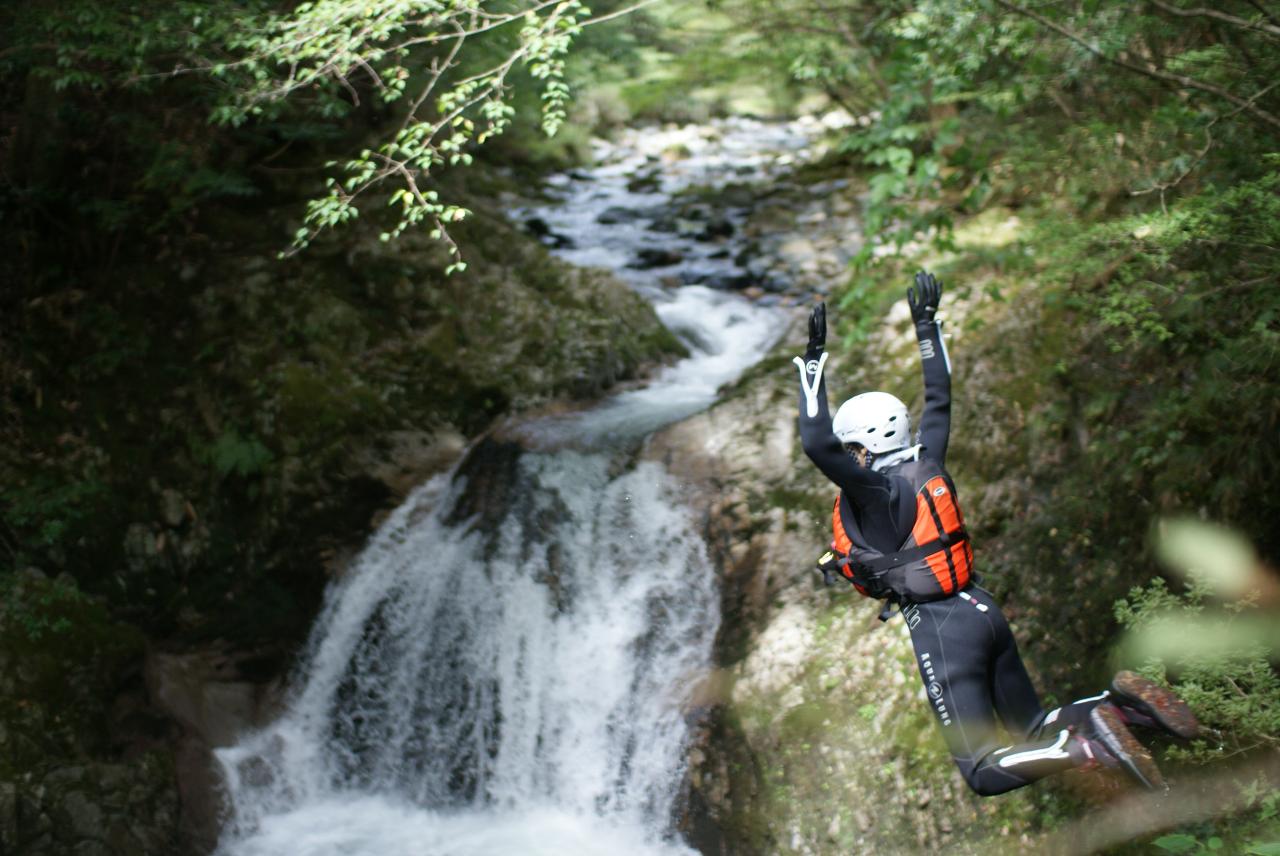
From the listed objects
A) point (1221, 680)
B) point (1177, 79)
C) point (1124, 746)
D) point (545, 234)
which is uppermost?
point (1177, 79)

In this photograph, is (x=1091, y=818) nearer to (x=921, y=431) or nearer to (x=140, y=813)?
(x=921, y=431)

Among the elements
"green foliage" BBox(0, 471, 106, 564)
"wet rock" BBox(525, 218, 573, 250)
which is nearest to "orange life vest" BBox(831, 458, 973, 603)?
"green foliage" BBox(0, 471, 106, 564)

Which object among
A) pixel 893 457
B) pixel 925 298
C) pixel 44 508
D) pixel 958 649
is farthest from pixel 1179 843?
pixel 44 508

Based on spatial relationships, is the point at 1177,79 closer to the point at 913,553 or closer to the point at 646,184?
the point at 913,553

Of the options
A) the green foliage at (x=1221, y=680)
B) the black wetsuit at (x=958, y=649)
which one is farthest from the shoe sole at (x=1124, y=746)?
the green foliage at (x=1221, y=680)

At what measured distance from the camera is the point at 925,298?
4285 mm

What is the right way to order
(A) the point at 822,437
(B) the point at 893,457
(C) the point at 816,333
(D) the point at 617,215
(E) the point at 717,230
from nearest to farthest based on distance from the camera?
1. (A) the point at 822,437
2. (C) the point at 816,333
3. (B) the point at 893,457
4. (E) the point at 717,230
5. (D) the point at 617,215

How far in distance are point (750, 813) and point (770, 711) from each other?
64cm

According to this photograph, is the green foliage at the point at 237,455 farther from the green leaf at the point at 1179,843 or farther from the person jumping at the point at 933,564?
the green leaf at the point at 1179,843

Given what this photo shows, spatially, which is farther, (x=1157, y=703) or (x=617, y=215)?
(x=617, y=215)

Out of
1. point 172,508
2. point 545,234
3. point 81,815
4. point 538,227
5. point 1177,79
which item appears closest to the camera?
point 1177,79

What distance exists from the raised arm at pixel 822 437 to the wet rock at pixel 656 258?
920 cm

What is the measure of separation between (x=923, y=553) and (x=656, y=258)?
9680mm

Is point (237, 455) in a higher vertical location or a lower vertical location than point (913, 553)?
lower
